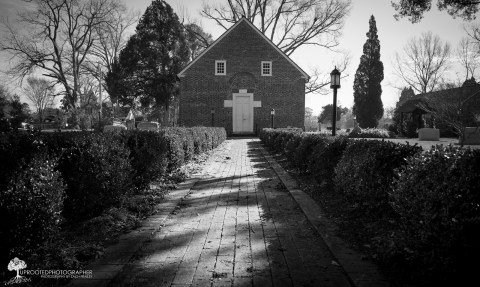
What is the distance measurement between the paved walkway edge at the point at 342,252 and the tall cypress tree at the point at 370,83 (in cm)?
4437

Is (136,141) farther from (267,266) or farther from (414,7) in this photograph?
(414,7)

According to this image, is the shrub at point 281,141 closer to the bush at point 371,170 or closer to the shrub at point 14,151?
the bush at point 371,170

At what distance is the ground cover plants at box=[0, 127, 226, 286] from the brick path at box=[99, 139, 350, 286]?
67cm

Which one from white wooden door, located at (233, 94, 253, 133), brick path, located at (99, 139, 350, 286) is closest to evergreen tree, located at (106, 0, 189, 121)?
white wooden door, located at (233, 94, 253, 133)

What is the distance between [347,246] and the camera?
394 centimetres

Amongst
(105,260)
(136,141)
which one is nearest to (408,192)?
(105,260)

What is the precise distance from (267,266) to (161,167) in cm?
476

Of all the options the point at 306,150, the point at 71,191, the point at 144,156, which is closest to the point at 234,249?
the point at 71,191

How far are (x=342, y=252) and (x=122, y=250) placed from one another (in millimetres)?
2680

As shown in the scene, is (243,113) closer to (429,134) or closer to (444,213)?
(429,134)

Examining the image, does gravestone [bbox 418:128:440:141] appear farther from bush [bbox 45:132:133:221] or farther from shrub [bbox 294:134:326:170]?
bush [bbox 45:132:133:221]

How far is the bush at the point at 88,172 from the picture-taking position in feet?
15.1

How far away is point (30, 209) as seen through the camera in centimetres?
328

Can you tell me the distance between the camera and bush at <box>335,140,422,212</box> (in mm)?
4465
